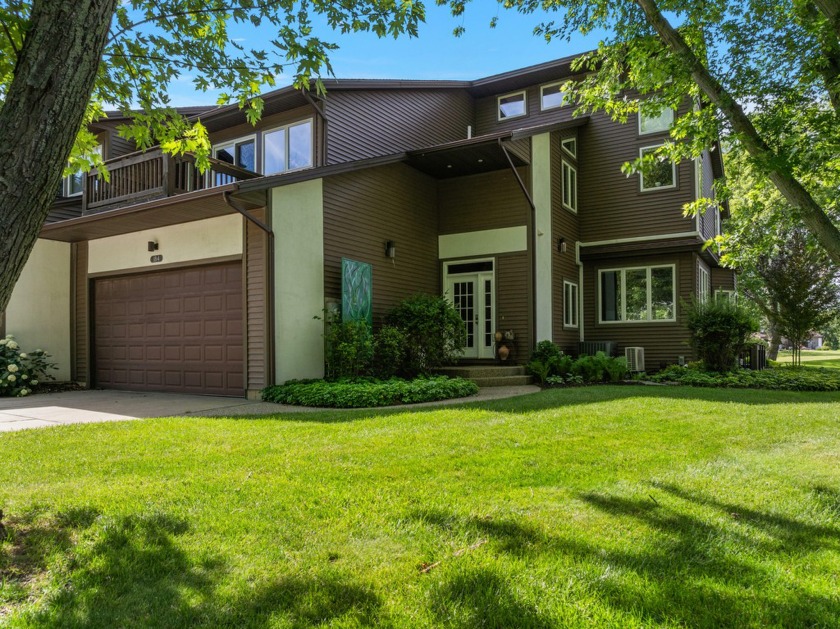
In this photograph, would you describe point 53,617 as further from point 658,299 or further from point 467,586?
point 658,299

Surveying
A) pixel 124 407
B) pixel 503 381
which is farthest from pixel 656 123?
pixel 124 407

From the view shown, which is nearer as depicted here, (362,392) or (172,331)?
(362,392)

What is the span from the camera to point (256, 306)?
9.46 metres

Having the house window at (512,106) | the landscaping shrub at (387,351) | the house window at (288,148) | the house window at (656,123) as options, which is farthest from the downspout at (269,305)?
the house window at (656,123)

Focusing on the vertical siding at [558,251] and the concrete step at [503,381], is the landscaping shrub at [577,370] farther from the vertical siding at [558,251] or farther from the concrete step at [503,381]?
the vertical siding at [558,251]

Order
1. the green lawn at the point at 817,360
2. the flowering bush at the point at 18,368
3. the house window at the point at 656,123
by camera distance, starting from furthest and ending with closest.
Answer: the green lawn at the point at 817,360 → the house window at the point at 656,123 → the flowering bush at the point at 18,368

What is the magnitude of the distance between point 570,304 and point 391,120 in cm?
634

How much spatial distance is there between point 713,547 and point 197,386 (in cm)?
939

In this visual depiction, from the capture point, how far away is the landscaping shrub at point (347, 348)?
31.9 feet

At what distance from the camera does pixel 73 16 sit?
8.38 ft

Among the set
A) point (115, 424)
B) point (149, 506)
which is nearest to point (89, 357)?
point (115, 424)

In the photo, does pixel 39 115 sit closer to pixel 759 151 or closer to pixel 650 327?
pixel 759 151

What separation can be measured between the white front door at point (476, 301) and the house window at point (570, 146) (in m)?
4.10

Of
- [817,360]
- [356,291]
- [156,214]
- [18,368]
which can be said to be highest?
[156,214]
